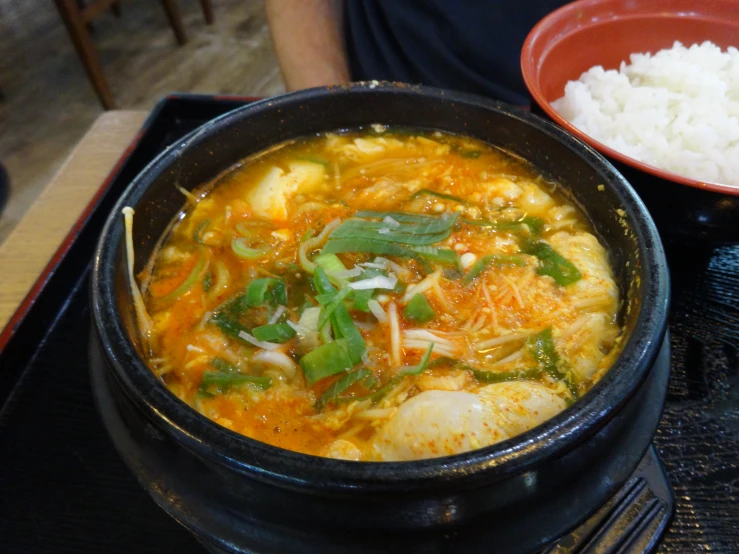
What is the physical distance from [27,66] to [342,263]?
19.5 feet

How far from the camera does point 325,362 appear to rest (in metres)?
1.16

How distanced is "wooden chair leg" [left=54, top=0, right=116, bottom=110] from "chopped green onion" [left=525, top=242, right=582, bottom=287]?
4.83 metres

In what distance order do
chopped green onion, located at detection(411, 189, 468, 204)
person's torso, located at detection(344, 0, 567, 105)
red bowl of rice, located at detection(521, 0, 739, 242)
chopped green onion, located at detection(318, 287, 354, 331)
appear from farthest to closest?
1. person's torso, located at detection(344, 0, 567, 105)
2. red bowl of rice, located at detection(521, 0, 739, 242)
3. chopped green onion, located at detection(411, 189, 468, 204)
4. chopped green onion, located at detection(318, 287, 354, 331)

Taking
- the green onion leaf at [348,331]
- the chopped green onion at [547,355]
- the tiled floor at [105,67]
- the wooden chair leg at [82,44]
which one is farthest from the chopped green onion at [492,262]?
the wooden chair leg at [82,44]

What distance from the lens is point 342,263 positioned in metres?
1.39

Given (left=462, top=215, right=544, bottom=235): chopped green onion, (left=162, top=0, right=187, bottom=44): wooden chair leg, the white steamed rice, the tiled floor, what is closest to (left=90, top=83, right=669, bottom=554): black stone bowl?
(left=462, top=215, right=544, bottom=235): chopped green onion

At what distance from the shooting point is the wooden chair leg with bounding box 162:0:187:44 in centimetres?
557

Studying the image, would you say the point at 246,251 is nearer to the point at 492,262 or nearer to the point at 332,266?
the point at 332,266

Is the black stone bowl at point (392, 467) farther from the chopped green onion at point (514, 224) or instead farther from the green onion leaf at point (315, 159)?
the green onion leaf at point (315, 159)

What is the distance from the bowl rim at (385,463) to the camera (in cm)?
81

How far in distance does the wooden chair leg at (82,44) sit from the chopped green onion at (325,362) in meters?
4.83

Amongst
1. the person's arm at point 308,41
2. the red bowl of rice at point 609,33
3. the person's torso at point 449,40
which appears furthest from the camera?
the person's arm at point 308,41

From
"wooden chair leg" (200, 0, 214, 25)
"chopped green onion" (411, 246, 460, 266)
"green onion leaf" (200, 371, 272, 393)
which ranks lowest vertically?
"chopped green onion" (411, 246, 460, 266)

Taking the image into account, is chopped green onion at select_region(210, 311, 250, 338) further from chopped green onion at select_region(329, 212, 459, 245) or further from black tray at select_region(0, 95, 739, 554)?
black tray at select_region(0, 95, 739, 554)
